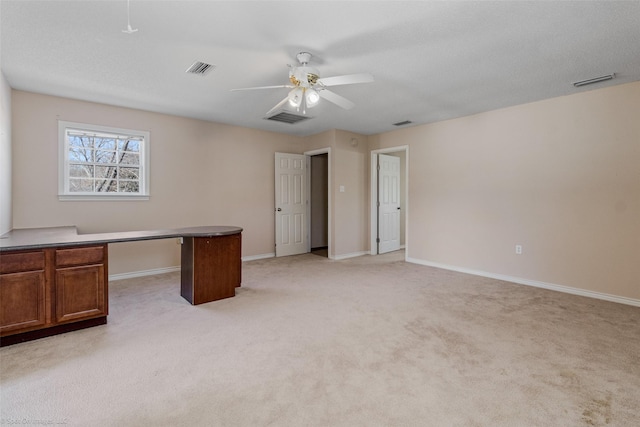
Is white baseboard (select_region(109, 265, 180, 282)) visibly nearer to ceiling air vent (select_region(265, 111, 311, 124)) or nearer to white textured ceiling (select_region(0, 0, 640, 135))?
white textured ceiling (select_region(0, 0, 640, 135))

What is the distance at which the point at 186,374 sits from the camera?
2062 millimetres

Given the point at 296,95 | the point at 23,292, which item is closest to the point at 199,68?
the point at 296,95

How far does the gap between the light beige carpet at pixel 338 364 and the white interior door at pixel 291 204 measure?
2560 mm

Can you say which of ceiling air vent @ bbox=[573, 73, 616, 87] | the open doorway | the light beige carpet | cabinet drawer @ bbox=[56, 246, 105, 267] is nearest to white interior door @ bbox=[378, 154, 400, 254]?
the open doorway

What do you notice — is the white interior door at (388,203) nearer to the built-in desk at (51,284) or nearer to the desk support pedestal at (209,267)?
the desk support pedestal at (209,267)

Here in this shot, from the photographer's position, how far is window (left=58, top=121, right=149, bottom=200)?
13.2 ft

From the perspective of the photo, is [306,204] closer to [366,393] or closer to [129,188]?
[129,188]

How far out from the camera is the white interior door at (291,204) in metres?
6.07

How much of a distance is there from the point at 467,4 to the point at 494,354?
8.27ft

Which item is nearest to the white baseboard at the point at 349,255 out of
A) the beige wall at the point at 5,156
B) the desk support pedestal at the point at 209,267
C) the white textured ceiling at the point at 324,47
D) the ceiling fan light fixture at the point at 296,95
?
the desk support pedestal at the point at 209,267

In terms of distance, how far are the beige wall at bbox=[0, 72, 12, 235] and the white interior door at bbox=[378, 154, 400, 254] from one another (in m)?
5.50

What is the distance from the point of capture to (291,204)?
6.25 meters

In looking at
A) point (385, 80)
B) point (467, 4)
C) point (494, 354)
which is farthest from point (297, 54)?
point (494, 354)

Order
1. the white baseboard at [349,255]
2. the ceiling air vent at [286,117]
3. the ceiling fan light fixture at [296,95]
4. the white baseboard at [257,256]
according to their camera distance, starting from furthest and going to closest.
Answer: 1. the white baseboard at [349,255]
2. the white baseboard at [257,256]
3. the ceiling air vent at [286,117]
4. the ceiling fan light fixture at [296,95]
